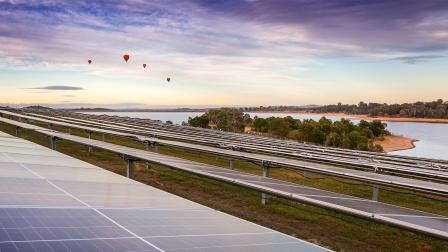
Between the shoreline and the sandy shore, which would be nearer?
the shoreline

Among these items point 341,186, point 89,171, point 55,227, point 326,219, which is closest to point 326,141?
point 341,186

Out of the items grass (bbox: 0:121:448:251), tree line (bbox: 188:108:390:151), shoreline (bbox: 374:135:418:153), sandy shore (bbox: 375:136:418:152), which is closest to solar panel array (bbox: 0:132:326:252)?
grass (bbox: 0:121:448:251)

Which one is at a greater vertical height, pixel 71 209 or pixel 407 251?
pixel 71 209

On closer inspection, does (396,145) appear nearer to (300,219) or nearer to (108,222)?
(300,219)

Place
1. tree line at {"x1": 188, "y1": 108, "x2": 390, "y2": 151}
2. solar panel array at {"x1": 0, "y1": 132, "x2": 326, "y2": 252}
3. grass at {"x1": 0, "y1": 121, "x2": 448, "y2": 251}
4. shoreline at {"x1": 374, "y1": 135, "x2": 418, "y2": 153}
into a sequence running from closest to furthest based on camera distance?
solar panel array at {"x1": 0, "y1": 132, "x2": 326, "y2": 252}
grass at {"x1": 0, "y1": 121, "x2": 448, "y2": 251}
tree line at {"x1": 188, "y1": 108, "x2": 390, "y2": 151}
shoreline at {"x1": 374, "y1": 135, "x2": 418, "y2": 153}

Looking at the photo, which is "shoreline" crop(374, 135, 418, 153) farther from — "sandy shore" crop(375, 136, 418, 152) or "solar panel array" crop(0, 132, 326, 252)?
"solar panel array" crop(0, 132, 326, 252)

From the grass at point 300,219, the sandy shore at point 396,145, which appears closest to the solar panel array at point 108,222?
the grass at point 300,219

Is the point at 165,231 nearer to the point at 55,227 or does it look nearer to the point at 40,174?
the point at 55,227
